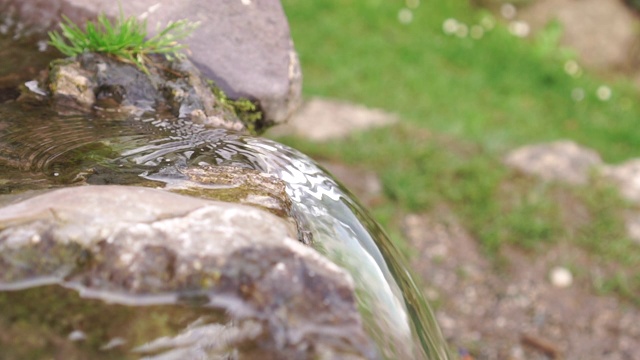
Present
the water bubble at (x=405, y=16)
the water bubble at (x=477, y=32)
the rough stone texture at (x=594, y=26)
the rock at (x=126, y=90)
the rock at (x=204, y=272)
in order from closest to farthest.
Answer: the rock at (x=204, y=272) → the rock at (x=126, y=90) → the water bubble at (x=477, y=32) → the water bubble at (x=405, y=16) → the rough stone texture at (x=594, y=26)

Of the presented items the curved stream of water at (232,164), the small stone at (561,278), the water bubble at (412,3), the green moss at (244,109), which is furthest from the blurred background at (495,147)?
the curved stream of water at (232,164)

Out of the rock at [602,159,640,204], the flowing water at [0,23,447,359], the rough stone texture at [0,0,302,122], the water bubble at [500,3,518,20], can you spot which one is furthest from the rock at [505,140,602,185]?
the flowing water at [0,23,447,359]

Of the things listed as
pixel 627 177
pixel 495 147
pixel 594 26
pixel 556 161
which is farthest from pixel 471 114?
pixel 594 26

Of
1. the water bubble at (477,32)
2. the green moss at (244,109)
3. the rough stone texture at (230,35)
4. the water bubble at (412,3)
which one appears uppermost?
the water bubble at (477,32)

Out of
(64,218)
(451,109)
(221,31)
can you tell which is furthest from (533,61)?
(64,218)

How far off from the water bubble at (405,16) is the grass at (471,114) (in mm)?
69

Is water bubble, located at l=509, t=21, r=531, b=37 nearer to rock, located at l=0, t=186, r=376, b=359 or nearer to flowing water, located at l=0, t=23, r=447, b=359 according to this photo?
flowing water, located at l=0, t=23, r=447, b=359

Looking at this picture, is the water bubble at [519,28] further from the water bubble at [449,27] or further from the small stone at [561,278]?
the small stone at [561,278]

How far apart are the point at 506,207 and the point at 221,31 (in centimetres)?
364

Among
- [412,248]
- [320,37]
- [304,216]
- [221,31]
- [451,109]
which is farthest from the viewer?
[320,37]

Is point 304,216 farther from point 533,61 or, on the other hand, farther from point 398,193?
point 533,61

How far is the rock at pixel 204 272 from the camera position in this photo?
1.39 meters

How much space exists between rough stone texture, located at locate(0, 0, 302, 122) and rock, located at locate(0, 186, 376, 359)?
1.26 m

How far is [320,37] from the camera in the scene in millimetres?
8023
